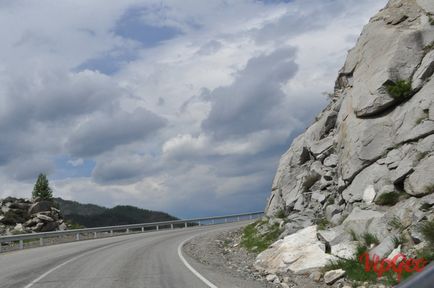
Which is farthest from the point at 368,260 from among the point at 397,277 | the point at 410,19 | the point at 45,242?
the point at 45,242

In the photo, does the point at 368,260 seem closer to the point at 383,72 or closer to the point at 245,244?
the point at 383,72

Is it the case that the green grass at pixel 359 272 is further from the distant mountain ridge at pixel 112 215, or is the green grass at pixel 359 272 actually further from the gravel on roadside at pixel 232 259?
the distant mountain ridge at pixel 112 215

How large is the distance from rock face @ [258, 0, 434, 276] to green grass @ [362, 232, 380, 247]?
0.13 metres

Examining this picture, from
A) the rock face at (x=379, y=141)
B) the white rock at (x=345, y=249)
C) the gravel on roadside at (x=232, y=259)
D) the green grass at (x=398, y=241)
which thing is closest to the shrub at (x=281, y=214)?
the rock face at (x=379, y=141)

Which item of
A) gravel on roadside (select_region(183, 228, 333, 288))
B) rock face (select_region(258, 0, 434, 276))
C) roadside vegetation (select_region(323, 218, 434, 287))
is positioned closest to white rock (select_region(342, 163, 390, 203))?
rock face (select_region(258, 0, 434, 276))

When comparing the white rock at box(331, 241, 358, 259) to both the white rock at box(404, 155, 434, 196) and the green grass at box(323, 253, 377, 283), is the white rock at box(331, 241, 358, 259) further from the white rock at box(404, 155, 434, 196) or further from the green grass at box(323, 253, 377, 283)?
the white rock at box(404, 155, 434, 196)

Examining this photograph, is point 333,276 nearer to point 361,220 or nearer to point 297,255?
point 361,220

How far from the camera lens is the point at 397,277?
11031mm

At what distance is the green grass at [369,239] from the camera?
43.9 feet

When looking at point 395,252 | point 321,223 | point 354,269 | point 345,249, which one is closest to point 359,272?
point 354,269

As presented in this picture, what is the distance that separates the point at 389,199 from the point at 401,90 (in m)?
4.36

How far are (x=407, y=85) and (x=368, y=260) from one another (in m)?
7.21

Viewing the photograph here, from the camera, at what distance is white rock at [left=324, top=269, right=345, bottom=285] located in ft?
41.3

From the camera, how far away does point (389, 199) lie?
14695 millimetres
